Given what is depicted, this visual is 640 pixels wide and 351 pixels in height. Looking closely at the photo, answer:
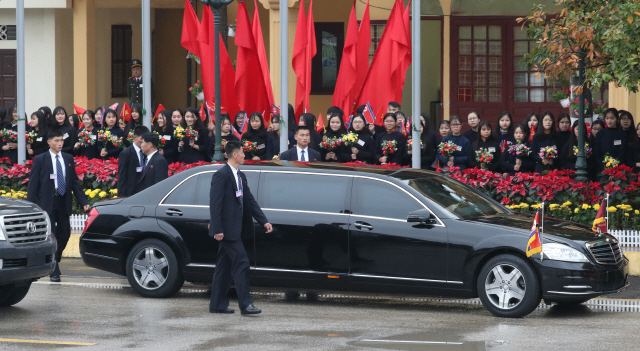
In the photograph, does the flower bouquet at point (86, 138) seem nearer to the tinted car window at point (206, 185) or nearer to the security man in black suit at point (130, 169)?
the security man in black suit at point (130, 169)

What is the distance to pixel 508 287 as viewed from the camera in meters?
9.98

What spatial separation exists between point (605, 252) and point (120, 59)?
1977 cm

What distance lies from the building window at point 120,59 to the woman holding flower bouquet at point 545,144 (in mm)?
15070

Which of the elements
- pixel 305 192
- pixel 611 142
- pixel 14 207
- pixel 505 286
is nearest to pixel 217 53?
pixel 305 192

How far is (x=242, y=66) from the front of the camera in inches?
711

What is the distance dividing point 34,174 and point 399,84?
7805 mm

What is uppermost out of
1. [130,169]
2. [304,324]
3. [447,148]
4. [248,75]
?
[248,75]

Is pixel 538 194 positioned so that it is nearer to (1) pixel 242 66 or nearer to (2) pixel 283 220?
(2) pixel 283 220

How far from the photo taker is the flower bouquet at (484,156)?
586 inches

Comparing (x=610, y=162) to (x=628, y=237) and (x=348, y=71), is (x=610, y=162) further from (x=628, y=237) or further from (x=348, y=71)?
(x=348, y=71)

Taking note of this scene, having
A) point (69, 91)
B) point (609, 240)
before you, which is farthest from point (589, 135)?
point (69, 91)

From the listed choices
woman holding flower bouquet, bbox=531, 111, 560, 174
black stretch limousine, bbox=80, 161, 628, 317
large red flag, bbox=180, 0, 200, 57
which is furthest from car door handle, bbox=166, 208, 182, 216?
large red flag, bbox=180, 0, 200, 57

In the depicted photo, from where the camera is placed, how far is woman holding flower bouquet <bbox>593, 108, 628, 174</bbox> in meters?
15.0

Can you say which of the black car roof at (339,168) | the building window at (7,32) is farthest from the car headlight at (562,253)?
the building window at (7,32)
